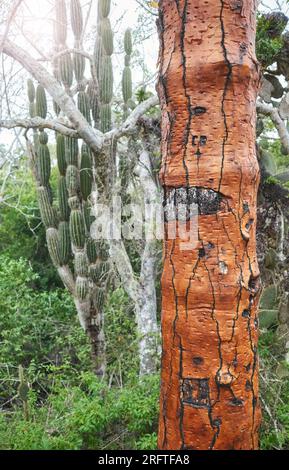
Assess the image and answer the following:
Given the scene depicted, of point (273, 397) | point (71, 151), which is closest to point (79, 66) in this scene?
point (71, 151)

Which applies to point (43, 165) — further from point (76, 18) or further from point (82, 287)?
point (76, 18)

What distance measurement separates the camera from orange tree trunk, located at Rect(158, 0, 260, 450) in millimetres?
930

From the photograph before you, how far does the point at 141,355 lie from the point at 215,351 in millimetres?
3234

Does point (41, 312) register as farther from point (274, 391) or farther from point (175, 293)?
point (175, 293)

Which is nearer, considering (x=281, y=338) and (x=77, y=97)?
(x=281, y=338)

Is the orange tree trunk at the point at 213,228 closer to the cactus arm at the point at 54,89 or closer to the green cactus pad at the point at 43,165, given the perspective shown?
the cactus arm at the point at 54,89

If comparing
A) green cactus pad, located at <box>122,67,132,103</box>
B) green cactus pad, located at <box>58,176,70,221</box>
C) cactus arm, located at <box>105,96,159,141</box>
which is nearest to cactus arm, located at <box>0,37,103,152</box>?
cactus arm, located at <box>105,96,159,141</box>

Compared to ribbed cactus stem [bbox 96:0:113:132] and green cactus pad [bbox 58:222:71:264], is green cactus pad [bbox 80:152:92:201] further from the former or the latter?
green cactus pad [bbox 58:222:71:264]

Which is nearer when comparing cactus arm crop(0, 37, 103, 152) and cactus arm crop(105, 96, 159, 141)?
cactus arm crop(0, 37, 103, 152)

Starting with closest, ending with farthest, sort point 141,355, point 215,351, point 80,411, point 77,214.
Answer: point 215,351 → point 80,411 → point 141,355 → point 77,214

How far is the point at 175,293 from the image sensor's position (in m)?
0.97

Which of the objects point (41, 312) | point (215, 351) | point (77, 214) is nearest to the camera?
point (215, 351)

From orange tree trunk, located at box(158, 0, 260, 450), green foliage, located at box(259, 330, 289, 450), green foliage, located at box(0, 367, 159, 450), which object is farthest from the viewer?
green foliage, located at box(0, 367, 159, 450)
